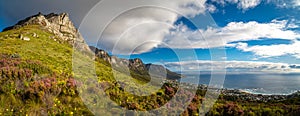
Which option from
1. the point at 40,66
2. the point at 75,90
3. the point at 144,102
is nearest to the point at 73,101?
the point at 75,90

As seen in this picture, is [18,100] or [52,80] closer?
[18,100]

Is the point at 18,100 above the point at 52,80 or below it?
below

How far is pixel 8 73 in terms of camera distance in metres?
14.1

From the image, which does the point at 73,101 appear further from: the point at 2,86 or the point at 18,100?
the point at 2,86

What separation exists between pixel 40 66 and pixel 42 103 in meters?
7.47

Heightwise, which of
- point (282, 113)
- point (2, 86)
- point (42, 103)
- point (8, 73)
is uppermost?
point (8, 73)

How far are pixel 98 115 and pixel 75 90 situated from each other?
300 cm

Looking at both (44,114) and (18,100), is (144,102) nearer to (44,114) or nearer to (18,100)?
(44,114)

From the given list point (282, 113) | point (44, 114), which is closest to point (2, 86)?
point (44, 114)

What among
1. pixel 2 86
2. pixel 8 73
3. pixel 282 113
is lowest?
pixel 282 113

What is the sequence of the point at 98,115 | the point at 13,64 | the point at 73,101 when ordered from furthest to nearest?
1. the point at 13,64
2. the point at 73,101
3. the point at 98,115

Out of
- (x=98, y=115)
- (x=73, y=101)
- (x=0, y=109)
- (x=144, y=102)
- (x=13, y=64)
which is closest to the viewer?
(x=0, y=109)

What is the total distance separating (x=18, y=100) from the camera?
1148 centimetres

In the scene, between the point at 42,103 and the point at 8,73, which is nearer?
the point at 42,103
